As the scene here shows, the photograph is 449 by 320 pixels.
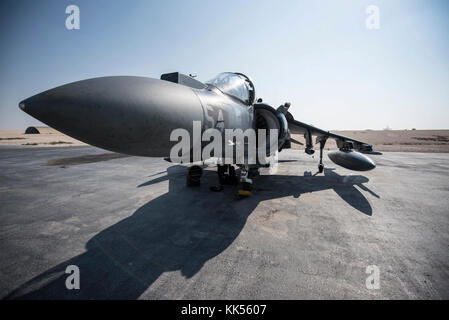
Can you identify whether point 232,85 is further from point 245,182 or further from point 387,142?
point 387,142

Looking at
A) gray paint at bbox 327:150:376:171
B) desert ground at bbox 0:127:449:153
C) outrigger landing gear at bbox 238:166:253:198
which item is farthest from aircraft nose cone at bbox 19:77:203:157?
desert ground at bbox 0:127:449:153

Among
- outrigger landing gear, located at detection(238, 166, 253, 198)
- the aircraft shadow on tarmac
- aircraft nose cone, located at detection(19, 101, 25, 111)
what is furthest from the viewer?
outrigger landing gear, located at detection(238, 166, 253, 198)

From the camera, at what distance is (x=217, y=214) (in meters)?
4.22

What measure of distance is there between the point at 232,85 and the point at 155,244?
3801 millimetres

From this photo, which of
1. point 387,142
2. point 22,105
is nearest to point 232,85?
point 22,105

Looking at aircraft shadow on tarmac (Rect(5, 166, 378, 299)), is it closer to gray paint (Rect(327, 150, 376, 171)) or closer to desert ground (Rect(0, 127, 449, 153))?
gray paint (Rect(327, 150, 376, 171))

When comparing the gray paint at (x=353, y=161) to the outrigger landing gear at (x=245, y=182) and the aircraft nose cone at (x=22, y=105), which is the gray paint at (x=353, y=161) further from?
the aircraft nose cone at (x=22, y=105)

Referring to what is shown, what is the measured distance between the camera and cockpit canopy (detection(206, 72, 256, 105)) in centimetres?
434

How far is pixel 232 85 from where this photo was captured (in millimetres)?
4555

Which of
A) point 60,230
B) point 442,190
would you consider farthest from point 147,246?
point 442,190

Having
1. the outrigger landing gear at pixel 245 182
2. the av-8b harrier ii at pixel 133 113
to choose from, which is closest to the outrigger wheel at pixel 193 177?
the outrigger landing gear at pixel 245 182

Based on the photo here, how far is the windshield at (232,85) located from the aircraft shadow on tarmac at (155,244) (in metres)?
2.80

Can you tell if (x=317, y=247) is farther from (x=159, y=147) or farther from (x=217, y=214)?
(x=159, y=147)
